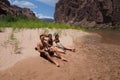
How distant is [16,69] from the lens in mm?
9242

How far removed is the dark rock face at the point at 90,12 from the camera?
11856 cm

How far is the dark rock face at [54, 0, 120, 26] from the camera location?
119 metres

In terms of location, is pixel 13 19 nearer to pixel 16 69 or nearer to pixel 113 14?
pixel 16 69

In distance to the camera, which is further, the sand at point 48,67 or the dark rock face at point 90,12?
the dark rock face at point 90,12

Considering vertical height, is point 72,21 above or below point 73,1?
below

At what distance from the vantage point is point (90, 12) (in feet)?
437

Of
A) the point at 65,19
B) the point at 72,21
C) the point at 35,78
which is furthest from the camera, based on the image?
the point at 65,19

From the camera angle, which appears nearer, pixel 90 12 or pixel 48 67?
pixel 48 67

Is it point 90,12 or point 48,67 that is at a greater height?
point 90,12

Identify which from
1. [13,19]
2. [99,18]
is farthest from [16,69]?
[99,18]

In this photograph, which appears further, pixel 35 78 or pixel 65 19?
pixel 65 19

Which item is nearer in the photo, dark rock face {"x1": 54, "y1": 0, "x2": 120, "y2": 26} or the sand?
the sand

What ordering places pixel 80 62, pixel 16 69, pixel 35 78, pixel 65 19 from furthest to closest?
pixel 65 19, pixel 80 62, pixel 16 69, pixel 35 78

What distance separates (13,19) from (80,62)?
74.9 ft
